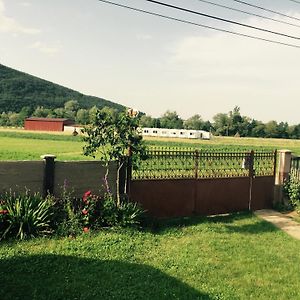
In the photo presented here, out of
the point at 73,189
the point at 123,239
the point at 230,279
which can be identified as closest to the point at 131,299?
the point at 230,279

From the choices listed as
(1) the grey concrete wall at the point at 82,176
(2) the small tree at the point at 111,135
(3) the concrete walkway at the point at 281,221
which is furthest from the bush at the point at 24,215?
(3) the concrete walkway at the point at 281,221

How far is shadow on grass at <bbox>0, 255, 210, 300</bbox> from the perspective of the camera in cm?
534

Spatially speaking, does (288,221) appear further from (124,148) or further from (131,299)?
(131,299)

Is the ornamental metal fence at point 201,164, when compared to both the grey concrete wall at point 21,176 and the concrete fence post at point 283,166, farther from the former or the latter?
the grey concrete wall at point 21,176

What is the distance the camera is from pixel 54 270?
20.1ft

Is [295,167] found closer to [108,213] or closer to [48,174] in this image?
[108,213]

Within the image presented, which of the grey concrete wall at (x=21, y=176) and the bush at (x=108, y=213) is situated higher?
the grey concrete wall at (x=21, y=176)

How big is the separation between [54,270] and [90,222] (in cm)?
223

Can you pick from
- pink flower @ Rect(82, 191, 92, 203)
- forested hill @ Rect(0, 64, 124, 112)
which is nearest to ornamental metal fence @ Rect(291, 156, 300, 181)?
pink flower @ Rect(82, 191, 92, 203)

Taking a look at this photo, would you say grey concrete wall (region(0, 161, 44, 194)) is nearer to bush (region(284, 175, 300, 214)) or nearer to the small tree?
the small tree

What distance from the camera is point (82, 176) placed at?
8820 mm

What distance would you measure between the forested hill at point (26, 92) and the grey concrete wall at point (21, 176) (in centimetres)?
15275

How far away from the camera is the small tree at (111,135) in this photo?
871 centimetres

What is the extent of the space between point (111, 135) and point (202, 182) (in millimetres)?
3388
